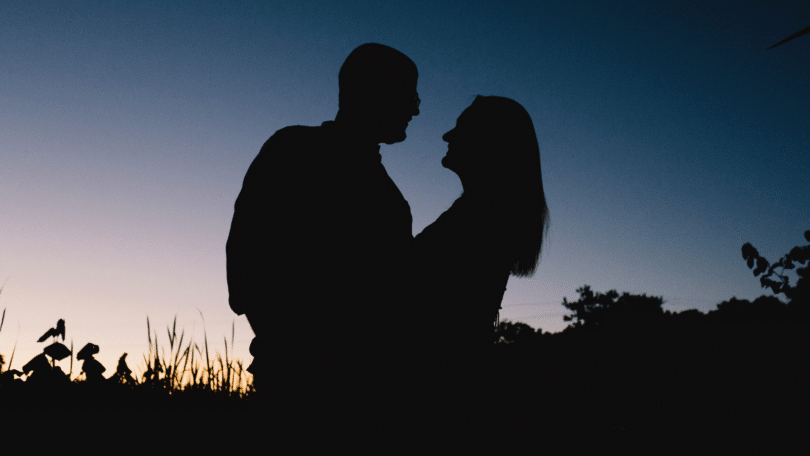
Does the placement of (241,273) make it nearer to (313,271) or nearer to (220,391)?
(313,271)

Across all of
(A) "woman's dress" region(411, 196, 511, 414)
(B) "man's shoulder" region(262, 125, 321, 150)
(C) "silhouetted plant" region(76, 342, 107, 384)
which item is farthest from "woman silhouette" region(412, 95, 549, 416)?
(C) "silhouetted plant" region(76, 342, 107, 384)

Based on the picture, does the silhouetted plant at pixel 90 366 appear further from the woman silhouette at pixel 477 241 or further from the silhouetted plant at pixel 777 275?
the silhouetted plant at pixel 777 275

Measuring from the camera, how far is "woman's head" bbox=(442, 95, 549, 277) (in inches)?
64.5

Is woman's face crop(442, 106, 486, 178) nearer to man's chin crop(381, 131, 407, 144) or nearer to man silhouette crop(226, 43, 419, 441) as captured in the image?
man's chin crop(381, 131, 407, 144)

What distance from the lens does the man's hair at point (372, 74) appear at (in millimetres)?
1229

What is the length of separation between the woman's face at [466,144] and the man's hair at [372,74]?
496 millimetres

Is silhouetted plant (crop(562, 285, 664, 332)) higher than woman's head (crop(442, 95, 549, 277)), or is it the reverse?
silhouetted plant (crop(562, 285, 664, 332))

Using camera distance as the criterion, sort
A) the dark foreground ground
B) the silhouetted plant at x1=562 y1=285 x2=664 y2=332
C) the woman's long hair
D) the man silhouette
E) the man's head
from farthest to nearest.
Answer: the silhouetted plant at x1=562 y1=285 x2=664 y2=332 < the dark foreground ground < the woman's long hair < the man's head < the man silhouette

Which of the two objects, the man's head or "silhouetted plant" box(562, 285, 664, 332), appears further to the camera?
"silhouetted plant" box(562, 285, 664, 332)

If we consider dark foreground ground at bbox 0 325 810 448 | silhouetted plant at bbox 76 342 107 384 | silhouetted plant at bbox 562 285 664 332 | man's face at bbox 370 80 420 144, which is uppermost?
silhouetted plant at bbox 562 285 664 332

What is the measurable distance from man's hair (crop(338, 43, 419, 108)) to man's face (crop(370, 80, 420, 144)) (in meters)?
0.02

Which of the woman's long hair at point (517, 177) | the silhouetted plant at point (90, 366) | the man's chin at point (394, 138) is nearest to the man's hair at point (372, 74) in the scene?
the man's chin at point (394, 138)

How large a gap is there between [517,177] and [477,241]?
1.18 feet

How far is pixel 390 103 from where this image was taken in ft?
4.07
